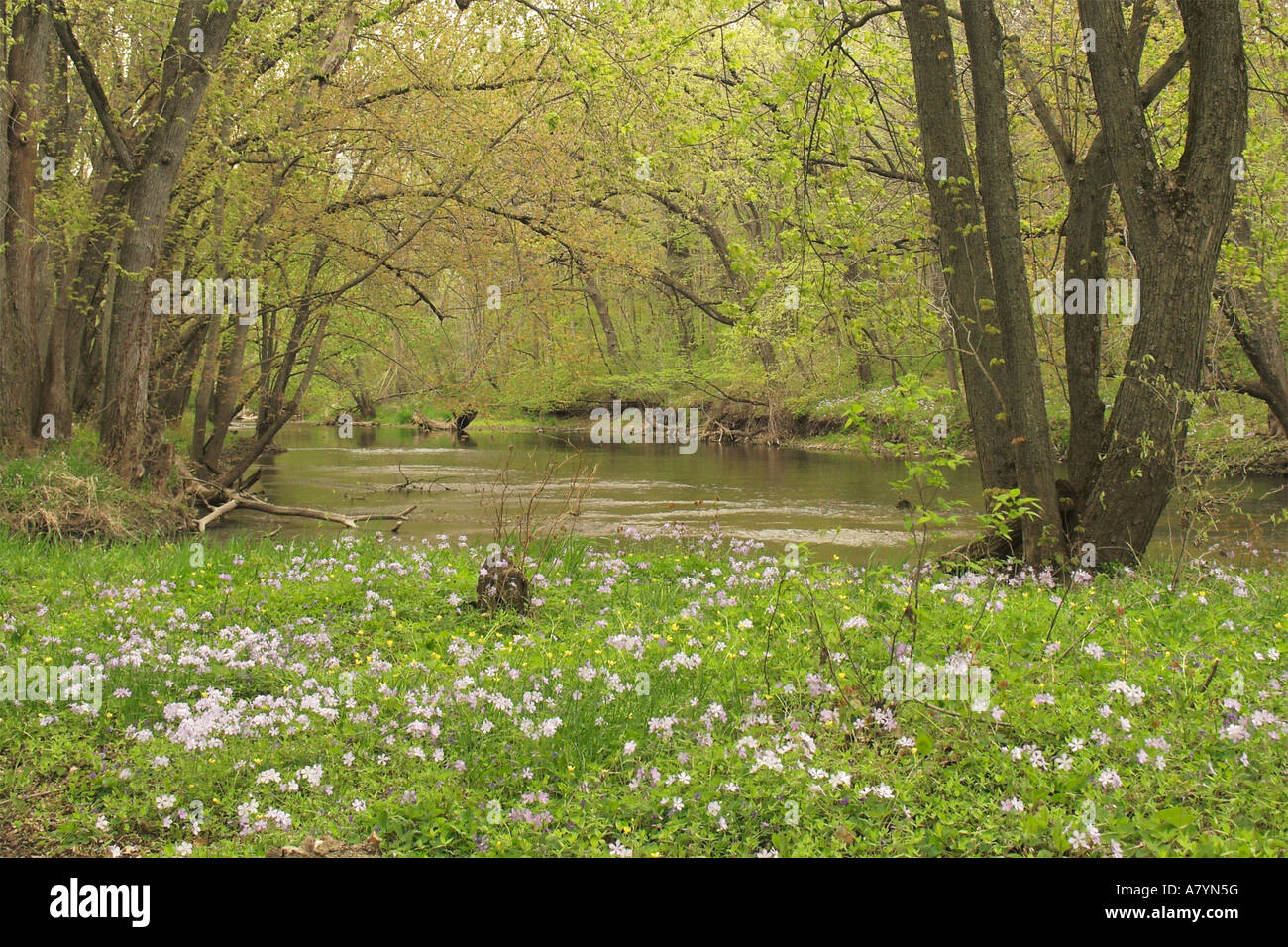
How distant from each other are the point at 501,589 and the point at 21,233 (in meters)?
8.54

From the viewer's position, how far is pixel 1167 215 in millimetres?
8078

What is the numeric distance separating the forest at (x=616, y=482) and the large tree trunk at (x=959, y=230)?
4cm

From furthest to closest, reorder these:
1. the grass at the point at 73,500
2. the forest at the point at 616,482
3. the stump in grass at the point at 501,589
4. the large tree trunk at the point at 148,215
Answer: the large tree trunk at the point at 148,215 < the grass at the point at 73,500 < the stump in grass at the point at 501,589 < the forest at the point at 616,482

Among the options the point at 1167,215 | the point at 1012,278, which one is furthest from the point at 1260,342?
the point at 1012,278

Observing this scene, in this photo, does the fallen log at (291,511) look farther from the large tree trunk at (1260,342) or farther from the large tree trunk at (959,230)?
the large tree trunk at (1260,342)

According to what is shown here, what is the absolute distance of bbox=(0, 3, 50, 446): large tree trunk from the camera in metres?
11.5

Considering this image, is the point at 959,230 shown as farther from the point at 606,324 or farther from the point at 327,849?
the point at 606,324

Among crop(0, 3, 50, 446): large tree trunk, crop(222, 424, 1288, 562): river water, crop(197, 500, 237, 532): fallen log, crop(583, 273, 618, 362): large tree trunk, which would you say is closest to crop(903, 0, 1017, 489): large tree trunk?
crop(222, 424, 1288, 562): river water

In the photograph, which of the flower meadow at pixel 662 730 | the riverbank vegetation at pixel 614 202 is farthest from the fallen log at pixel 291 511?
the flower meadow at pixel 662 730

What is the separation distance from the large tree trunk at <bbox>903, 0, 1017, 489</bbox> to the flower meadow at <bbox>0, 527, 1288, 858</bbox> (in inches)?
113

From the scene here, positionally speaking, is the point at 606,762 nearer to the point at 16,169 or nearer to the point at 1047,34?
the point at 16,169

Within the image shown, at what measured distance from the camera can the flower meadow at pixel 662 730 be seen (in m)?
3.73
